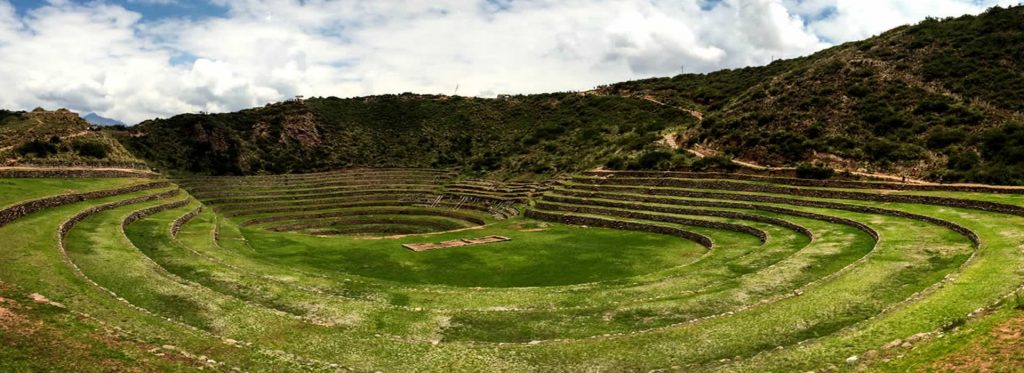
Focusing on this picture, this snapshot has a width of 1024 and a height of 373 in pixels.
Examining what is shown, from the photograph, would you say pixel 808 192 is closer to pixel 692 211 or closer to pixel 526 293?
pixel 692 211

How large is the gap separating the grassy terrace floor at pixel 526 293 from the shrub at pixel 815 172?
17.9ft

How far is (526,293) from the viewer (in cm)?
1991

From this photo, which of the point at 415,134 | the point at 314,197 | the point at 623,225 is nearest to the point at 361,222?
the point at 314,197

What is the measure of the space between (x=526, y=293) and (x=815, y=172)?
3013 centimetres

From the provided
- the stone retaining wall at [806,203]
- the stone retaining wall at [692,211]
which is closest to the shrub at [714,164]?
the stone retaining wall at [806,203]

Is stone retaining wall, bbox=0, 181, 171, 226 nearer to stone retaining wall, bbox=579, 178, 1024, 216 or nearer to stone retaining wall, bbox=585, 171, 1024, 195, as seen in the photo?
stone retaining wall, bbox=579, 178, 1024, 216

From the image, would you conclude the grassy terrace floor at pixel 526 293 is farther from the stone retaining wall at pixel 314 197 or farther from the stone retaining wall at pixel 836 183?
the stone retaining wall at pixel 314 197

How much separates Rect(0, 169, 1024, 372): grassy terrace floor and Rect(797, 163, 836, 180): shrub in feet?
17.9

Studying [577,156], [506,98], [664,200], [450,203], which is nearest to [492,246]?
[664,200]

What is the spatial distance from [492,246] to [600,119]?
60.7 metres

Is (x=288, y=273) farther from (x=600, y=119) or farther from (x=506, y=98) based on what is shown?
(x=506, y=98)

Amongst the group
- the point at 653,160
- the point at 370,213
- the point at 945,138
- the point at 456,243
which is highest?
the point at 945,138

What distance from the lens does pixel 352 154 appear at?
82.9 metres

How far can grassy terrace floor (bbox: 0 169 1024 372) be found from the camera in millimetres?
12250
